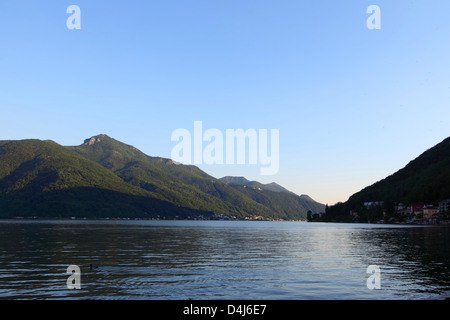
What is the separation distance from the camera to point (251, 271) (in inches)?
1469
